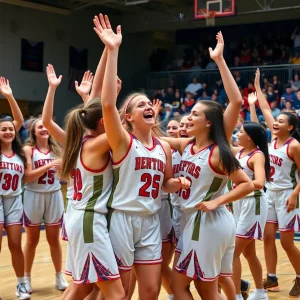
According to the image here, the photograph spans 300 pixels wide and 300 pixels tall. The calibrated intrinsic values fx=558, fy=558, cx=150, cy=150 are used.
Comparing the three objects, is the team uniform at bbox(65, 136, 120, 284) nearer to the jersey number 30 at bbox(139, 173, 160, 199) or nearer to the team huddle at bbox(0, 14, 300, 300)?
the team huddle at bbox(0, 14, 300, 300)

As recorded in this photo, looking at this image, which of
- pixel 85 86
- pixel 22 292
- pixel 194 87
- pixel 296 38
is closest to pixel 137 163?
pixel 85 86

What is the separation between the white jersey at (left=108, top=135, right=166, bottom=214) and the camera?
345 centimetres

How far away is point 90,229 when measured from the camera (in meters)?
3.38

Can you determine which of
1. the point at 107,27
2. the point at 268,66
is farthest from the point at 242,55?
the point at 107,27

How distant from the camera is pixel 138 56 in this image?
939 inches

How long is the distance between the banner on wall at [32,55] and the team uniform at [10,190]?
15279 millimetres

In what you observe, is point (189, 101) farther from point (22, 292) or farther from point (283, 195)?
point (22, 292)

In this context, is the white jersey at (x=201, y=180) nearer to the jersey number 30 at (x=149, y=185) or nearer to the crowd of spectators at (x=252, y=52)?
the jersey number 30 at (x=149, y=185)

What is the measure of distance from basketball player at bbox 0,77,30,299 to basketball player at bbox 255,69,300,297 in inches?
95.0

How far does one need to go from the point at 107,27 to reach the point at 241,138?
1975mm

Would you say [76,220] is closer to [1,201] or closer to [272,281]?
[1,201]

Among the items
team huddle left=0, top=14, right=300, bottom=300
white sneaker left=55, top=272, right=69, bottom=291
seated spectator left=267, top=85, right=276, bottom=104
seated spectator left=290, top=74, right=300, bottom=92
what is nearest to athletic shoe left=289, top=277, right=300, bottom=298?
team huddle left=0, top=14, right=300, bottom=300

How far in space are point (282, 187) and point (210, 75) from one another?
47.0 ft

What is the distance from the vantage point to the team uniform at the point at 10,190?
5.24 m
